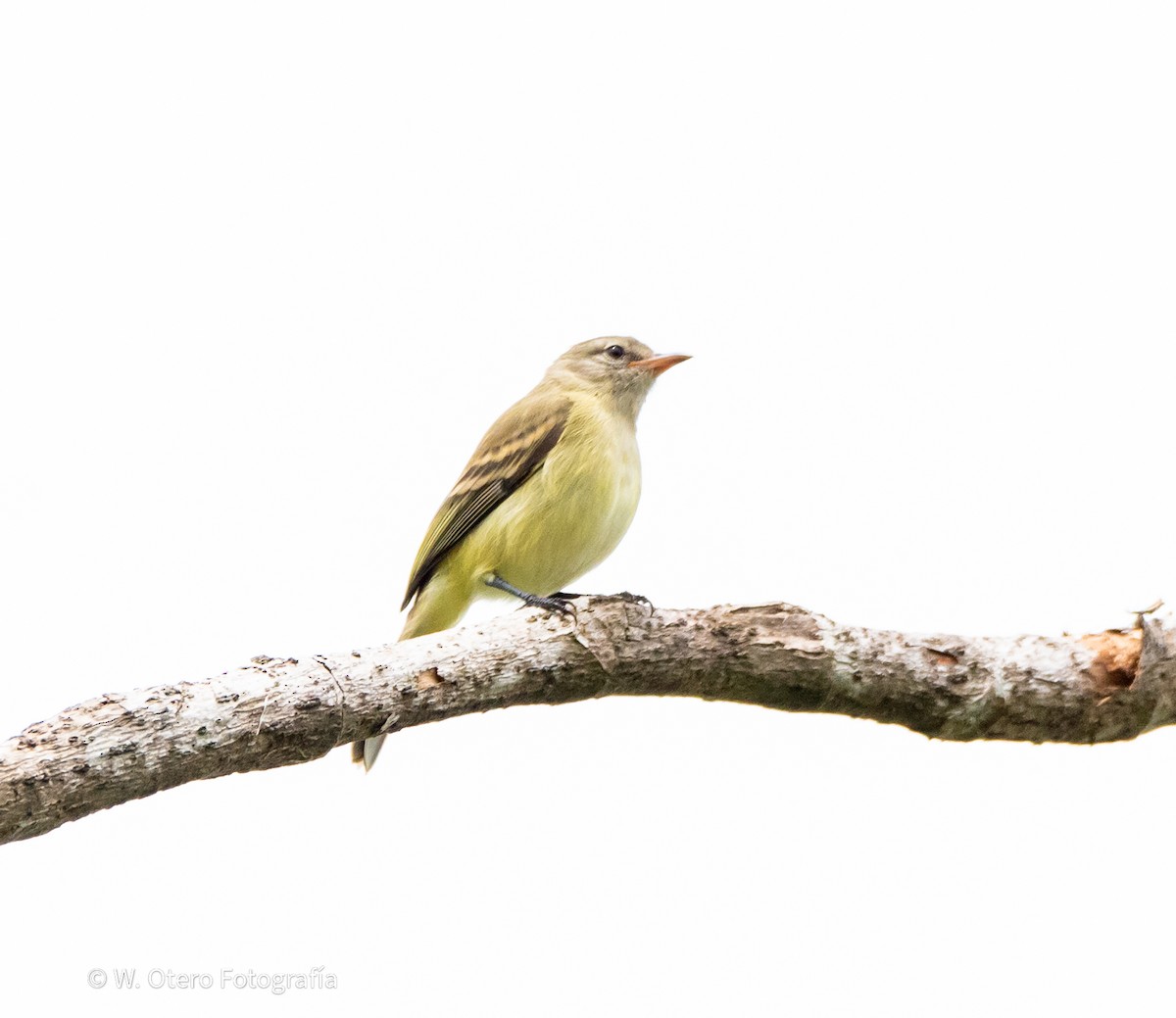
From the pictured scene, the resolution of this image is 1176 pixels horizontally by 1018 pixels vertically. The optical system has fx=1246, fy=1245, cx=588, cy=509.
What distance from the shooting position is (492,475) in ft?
19.7

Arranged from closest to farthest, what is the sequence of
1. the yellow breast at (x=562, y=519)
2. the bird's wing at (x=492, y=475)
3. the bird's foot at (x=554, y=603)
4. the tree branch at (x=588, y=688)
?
the tree branch at (x=588, y=688)
the bird's foot at (x=554, y=603)
the yellow breast at (x=562, y=519)
the bird's wing at (x=492, y=475)

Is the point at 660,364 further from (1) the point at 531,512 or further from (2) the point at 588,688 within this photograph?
(2) the point at 588,688

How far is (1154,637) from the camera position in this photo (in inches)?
173

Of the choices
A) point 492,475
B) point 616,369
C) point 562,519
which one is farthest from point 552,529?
point 616,369

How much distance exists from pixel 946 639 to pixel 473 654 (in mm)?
1702

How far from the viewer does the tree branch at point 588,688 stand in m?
3.12

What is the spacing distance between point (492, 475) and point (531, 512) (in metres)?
0.40

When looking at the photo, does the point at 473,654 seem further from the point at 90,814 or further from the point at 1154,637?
the point at 1154,637

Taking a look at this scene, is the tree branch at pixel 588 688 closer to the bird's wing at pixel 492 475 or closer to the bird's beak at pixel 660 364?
the bird's wing at pixel 492 475

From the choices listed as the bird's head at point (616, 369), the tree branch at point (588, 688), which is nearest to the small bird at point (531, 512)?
the bird's head at point (616, 369)

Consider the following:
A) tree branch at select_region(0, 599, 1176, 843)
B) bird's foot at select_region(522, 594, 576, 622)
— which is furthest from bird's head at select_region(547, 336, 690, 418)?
tree branch at select_region(0, 599, 1176, 843)

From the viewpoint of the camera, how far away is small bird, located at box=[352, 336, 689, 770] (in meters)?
5.68

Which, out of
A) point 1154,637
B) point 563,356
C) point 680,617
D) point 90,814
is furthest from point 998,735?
point 563,356

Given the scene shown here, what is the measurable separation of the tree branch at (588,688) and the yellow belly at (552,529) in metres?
1.45
